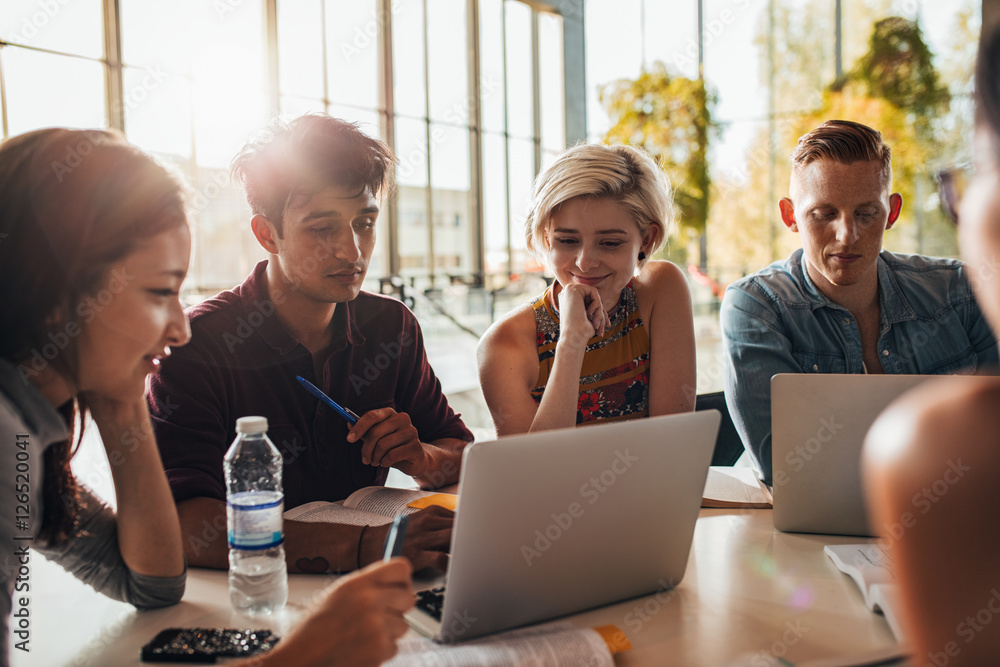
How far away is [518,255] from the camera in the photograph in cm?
1064

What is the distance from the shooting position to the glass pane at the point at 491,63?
9.64 m

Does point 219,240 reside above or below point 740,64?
below

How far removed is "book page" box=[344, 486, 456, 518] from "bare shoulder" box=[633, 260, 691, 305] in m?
0.80

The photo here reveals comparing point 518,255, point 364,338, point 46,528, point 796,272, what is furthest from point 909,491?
point 518,255

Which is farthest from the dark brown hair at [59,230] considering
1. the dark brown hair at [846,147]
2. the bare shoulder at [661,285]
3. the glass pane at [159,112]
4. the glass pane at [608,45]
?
the glass pane at [608,45]

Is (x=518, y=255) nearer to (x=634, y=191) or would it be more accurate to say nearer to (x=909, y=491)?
(x=634, y=191)

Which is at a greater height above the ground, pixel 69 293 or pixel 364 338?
pixel 69 293

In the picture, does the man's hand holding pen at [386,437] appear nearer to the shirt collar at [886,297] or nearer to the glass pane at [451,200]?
the shirt collar at [886,297]

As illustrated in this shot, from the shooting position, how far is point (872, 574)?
1022 mm

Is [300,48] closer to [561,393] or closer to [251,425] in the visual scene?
[561,393]

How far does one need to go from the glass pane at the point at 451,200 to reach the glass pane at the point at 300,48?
5.85ft

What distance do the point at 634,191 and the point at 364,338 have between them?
72 centimetres

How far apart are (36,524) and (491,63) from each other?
9.66 meters

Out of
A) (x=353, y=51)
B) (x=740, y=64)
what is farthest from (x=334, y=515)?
(x=740, y=64)
